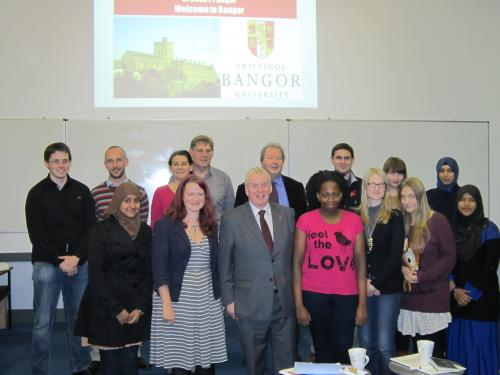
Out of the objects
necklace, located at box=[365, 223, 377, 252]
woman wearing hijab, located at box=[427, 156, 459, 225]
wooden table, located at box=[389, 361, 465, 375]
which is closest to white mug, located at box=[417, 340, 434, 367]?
wooden table, located at box=[389, 361, 465, 375]

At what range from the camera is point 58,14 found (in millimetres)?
5258

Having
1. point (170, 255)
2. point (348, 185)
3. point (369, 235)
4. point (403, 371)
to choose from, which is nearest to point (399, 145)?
point (348, 185)

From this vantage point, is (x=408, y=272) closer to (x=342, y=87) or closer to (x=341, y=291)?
(x=341, y=291)

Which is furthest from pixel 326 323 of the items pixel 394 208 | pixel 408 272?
pixel 394 208

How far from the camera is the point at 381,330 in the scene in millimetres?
3074

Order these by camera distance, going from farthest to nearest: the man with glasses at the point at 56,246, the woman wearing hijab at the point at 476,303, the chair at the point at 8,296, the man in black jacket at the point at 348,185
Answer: the chair at the point at 8,296, the man in black jacket at the point at 348,185, the man with glasses at the point at 56,246, the woman wearing hijab at the point at 476,303

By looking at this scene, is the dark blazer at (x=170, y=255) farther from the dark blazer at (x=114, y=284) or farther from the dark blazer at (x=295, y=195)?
the dark blazer at (x=295, y=195)

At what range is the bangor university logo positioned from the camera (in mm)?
5348

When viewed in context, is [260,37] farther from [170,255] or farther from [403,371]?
[403,371]

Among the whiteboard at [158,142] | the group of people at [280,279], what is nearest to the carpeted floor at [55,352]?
the group of people at [280,279]

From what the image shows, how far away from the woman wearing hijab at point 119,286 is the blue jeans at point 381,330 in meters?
1.33

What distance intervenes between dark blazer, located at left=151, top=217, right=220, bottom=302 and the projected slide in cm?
274

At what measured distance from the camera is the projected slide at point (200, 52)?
207 inches

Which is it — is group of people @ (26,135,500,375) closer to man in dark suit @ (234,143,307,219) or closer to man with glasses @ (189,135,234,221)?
man in dark suit @ (234,143,307,219)
